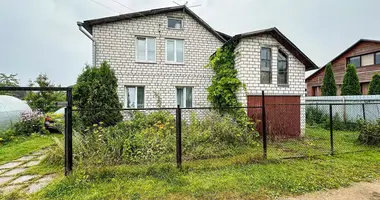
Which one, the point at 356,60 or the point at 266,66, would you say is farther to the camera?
the point at 356,60

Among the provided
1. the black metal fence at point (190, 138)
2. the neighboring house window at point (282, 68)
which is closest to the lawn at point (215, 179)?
the black metal fence at point (190, 138)

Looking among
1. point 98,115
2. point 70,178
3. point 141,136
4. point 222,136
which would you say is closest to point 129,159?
point 141,136

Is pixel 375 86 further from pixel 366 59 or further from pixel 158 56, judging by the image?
pixel 158 56

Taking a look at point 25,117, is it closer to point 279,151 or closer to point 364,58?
point 279,151

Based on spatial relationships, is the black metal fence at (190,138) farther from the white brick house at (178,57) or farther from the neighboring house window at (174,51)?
the neighboring house window at (174,51)

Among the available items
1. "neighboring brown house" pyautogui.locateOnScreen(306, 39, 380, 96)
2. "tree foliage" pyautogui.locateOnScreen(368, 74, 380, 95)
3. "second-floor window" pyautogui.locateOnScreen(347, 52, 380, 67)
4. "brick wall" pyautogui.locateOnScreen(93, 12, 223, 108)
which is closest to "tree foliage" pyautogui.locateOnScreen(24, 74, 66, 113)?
"brick wall" pyautogui.locateOnScreen(93, 12, 223, 108)

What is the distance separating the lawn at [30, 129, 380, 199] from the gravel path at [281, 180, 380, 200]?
0.14m

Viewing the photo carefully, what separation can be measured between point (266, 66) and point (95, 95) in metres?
7.11

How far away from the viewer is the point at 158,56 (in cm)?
944

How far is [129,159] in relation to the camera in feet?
15.0

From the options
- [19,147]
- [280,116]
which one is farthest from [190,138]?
[19,147]

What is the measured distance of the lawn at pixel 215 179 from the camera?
3.22 meters

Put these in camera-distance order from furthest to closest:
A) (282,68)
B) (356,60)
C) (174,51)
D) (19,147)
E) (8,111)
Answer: (356,60) < (174,51) < (8,111) < (282,68) < (19,147)

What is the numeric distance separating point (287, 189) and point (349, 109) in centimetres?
1036
